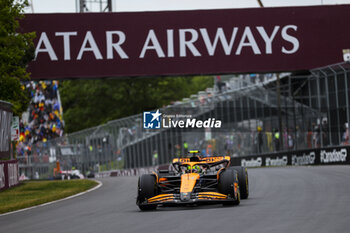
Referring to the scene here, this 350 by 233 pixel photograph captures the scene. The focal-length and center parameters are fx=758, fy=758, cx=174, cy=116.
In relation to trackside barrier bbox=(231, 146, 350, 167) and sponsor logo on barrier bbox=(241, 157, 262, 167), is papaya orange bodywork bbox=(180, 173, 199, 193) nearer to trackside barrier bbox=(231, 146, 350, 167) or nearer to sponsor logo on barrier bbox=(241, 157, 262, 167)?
trackside barrier bbox=(231, 146, 350, 167)

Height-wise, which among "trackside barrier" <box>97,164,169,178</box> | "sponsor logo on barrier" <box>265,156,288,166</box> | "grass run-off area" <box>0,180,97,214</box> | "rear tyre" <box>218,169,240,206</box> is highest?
"sponsor logo on barrier" <box>265,156,288,166</box>

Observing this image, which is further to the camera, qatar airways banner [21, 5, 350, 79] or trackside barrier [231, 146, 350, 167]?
trackside barrier [231, 146, 350, 167]

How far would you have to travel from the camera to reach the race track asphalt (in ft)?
31.9

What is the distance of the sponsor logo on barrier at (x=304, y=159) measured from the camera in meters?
32.3

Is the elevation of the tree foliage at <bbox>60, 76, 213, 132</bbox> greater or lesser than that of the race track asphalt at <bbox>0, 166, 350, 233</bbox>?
greater

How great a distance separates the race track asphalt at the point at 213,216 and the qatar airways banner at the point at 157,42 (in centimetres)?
1082

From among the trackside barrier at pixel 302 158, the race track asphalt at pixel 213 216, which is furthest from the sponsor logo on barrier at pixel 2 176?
the trackside barrier at pixel 302 158

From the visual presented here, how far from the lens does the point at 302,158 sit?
3334 centimetres

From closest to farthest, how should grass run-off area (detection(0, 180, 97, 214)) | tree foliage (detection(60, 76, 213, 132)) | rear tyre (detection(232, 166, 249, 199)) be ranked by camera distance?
rear tyre (detection(232, 166, 249, 199))
grass run-off area (detection(0, 180, 97, 214))
tree foliage (detection(60, 76, 213, 132))

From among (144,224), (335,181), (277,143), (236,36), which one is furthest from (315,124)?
(144,224)

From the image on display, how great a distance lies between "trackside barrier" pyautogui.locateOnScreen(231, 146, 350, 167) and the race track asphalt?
13.4 m

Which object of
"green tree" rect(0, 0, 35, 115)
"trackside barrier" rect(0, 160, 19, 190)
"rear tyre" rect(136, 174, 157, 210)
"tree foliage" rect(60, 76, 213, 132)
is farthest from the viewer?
"tree foliage" rect(60, 76, 213, 132)

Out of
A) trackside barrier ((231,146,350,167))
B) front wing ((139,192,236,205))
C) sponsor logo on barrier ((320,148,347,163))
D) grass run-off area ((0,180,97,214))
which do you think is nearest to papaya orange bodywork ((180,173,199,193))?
front wing ((139,192,236,205))

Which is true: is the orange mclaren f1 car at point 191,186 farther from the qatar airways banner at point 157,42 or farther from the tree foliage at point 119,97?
the tree foliage at point 119,97
